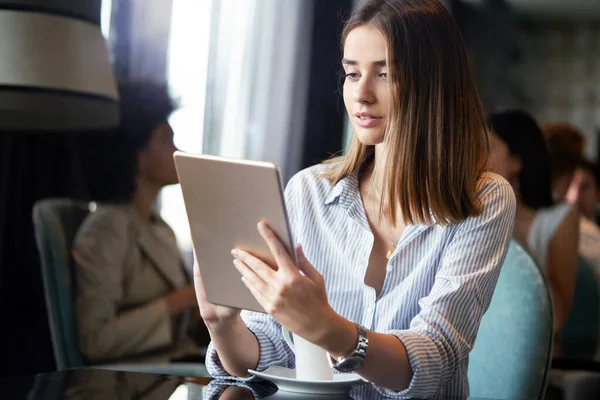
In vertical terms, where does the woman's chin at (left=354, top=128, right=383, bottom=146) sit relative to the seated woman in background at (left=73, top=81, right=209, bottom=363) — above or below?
above

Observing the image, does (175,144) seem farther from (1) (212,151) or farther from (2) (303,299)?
(2) (303,299)

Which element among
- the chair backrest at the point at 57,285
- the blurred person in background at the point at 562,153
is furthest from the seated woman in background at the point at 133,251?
the blurred person in background at the point at 562,153

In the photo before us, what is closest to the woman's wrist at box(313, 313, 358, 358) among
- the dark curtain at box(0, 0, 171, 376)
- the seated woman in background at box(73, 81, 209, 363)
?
the seated woman in background at box(73, 81, 209, 363)

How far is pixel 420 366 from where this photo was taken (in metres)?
1.11

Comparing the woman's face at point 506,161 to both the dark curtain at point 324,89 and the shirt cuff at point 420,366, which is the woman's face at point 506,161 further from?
the shirt cuff at point 420,366

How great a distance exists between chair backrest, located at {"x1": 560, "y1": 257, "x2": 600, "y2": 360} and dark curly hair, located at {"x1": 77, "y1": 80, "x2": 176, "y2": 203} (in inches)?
55.4

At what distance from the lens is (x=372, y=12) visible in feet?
4.17

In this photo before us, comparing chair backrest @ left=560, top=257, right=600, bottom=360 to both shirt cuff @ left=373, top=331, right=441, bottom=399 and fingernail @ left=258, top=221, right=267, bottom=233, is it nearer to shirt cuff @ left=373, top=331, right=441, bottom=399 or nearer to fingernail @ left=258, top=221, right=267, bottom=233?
shirt cuff @ left=373, top=331, right=441, bottom=399

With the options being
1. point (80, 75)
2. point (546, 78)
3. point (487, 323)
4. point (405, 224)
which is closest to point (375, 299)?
point (405, 224)

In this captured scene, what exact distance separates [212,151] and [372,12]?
5.22 ft

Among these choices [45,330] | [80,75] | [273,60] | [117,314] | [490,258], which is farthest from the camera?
[273,60]

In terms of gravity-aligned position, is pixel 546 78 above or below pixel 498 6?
below

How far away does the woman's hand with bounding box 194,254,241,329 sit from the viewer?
110 cm

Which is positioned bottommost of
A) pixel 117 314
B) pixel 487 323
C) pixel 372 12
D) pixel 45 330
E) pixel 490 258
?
pixel 45 330
